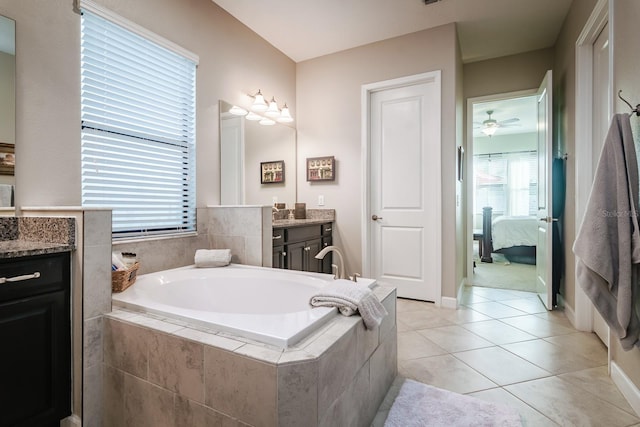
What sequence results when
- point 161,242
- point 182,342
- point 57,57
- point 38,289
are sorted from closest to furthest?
point 182,342
point 38,289
point 57,57
point 161,242

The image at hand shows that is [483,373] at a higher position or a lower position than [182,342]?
lower

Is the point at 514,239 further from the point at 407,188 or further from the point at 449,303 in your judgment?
the point at 407,188

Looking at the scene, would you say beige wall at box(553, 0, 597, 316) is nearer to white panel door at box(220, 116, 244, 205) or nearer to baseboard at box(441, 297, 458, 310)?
Answer: baseboard at box(441, 297, 458, 310)

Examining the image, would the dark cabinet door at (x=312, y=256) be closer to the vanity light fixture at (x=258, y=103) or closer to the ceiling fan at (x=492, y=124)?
the vanity light fixture at (x=258, y=103)

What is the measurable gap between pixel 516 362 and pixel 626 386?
51 cm

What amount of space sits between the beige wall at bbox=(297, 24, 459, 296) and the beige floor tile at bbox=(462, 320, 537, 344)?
18.5 inches

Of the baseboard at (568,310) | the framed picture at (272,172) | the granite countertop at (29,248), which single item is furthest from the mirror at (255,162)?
the baseboard at (568,310)

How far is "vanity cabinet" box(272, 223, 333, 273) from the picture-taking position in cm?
270

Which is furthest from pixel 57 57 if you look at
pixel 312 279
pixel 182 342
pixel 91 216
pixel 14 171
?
pixel 312 279

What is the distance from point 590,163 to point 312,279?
2293 millimetres

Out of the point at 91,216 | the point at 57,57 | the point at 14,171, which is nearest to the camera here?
the point at 91,216

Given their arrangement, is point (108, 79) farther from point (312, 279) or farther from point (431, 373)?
point (431, 373)

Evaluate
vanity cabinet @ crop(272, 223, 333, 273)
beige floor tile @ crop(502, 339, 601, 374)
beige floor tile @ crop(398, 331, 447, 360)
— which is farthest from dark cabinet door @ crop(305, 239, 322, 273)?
beige floor tile @ crop(502, 339, 601, 374)

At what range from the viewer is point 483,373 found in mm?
1869
